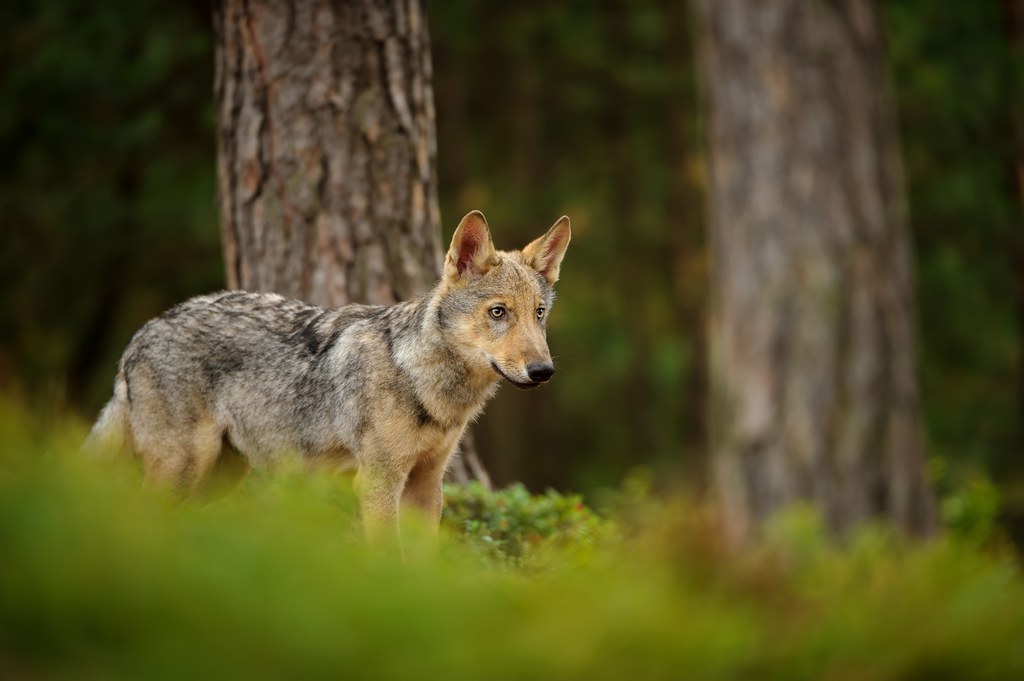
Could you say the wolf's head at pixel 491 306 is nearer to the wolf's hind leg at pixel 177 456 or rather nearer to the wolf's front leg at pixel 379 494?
the wolf's front leg at pixel 379 494

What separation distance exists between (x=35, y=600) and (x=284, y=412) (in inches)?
167

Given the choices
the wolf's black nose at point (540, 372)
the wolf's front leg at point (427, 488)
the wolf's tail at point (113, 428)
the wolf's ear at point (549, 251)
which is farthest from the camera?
the wolf's ear at point (549, 251)

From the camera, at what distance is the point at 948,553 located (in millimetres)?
4500

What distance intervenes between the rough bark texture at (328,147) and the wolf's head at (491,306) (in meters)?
1.28

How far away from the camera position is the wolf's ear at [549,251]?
732 cm

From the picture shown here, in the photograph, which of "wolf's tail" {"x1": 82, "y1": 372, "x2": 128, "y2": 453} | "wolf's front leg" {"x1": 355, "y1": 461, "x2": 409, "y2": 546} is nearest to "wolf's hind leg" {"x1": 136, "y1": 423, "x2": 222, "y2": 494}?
"wolf's tail" {"x1": 82, "y1": 372, "x2": 128, "y2": 453}

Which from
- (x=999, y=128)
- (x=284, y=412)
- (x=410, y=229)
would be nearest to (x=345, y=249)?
(x=410, y=229)

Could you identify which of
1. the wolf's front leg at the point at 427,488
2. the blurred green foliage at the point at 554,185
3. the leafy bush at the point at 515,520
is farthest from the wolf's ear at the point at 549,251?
the blurred green foliage at the point at 554,185

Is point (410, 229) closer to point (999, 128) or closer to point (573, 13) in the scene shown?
point (999, 128)

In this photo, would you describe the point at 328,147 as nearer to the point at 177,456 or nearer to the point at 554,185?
the point at 177,456

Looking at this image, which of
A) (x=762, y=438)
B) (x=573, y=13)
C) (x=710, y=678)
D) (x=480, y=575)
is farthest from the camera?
(x=573, y=13)

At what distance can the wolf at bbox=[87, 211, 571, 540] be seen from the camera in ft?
21.9

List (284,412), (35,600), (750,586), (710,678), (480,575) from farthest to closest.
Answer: (284,412) < (480,575) < (750,586) < (710,678) < (35,600)

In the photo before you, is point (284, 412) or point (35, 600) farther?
point (284, 412)
